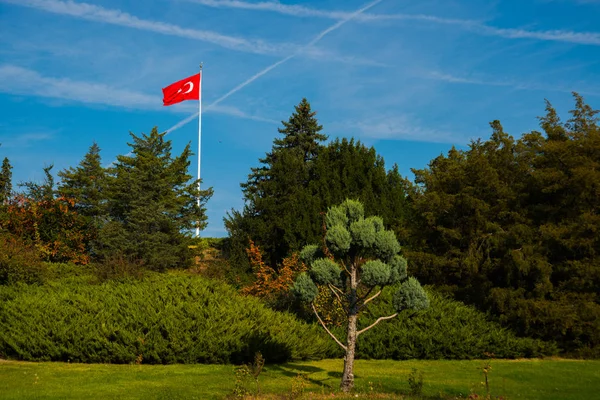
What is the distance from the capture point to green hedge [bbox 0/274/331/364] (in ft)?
50.4

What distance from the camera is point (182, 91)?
3984cm

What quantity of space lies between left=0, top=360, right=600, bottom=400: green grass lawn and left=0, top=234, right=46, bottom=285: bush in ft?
21.1

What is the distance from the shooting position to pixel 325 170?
32.2 m

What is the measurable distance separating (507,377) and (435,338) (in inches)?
155

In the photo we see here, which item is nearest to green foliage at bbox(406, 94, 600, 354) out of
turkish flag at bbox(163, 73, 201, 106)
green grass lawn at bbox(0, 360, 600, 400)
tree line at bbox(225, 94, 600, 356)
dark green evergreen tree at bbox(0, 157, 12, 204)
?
tree line at bbox(225, 94, 600, 356)

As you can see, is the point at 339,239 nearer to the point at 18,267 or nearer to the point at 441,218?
the point at 441,218

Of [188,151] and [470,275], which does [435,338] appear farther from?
[188,151]

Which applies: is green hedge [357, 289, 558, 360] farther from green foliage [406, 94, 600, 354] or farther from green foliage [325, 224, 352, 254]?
green foliage [325, 224, 352, 254]

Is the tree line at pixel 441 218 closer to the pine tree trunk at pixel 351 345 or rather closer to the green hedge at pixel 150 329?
the green hedge at pixel 150 329

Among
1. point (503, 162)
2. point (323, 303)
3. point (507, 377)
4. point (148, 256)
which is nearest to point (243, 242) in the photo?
point (148, 256)

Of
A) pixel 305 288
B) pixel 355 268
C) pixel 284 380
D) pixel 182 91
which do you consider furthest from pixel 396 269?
pixel 182 91

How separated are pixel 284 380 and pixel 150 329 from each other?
4.49 meters

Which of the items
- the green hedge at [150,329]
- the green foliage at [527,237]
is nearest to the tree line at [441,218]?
the green foliage at [527,237]

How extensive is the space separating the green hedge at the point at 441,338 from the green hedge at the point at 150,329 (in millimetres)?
2203
